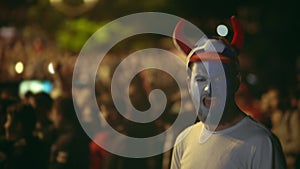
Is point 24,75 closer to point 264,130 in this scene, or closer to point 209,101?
point 209,101

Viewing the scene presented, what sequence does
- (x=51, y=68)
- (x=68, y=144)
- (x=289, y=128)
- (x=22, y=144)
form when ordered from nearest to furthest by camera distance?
1. (x=22, y=144)
2. (x=68, y=144)
3. (x=51, y=68)
4. (x=289, y=128)

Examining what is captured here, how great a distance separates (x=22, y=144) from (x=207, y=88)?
1.66 meters

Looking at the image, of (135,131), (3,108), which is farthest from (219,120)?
(3,108)

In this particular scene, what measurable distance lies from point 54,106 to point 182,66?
99 centimetres

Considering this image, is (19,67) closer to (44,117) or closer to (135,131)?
(44,117)

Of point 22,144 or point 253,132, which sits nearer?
point 253,132

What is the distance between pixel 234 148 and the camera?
2.56 m

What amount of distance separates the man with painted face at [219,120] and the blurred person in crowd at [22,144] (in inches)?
Answer: 55.0

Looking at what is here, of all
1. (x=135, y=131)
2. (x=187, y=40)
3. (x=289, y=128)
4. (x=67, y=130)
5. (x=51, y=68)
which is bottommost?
(x=289, y=128)

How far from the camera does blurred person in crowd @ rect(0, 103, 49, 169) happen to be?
378 centimetres

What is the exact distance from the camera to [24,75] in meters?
4.23

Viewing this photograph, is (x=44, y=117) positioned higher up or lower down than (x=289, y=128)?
higher up

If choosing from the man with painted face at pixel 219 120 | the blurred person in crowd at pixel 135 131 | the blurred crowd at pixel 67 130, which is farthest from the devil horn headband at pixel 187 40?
the blurred person in crowd at pixel 135 131

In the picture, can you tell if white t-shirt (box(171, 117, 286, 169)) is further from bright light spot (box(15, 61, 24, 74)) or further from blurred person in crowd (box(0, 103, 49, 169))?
bright light spot (box(15, 61, 24, 74))
